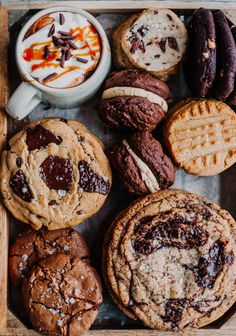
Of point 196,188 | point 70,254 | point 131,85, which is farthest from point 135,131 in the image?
point 70,254

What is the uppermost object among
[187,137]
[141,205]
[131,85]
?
[131,85]

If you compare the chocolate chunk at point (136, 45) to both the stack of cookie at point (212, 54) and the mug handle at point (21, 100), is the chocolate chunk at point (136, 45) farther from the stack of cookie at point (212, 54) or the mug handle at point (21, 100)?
the mug handle at point (21, 100)

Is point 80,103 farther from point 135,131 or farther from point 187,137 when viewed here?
point 187,137

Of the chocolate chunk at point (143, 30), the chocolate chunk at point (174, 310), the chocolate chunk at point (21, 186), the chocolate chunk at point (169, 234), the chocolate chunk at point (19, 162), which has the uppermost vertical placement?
the chocolate chunk at point (143, 30)

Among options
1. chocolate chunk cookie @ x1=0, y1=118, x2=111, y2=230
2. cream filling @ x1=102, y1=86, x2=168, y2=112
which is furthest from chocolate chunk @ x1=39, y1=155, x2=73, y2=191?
cream filling @ x1=102, y1=86, x2=168, y2=112

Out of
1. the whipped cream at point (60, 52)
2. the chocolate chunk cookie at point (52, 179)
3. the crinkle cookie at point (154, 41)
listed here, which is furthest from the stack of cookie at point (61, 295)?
the crinkle cookie at point (154, 41)

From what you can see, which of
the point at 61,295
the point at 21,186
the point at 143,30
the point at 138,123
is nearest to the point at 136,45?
the point at 143,30
